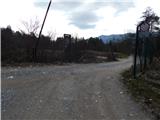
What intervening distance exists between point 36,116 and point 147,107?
3.22 metres

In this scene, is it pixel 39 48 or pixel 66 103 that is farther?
pixel 39 48

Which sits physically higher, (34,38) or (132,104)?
(34,38)

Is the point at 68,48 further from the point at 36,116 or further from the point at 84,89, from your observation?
the point at 36,116

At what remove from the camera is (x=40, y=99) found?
9.15 metres

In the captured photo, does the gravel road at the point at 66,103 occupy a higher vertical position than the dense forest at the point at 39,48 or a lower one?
lower

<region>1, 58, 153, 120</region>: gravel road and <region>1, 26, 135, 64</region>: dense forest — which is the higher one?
<region>1, 26, 135, 64</region>: dense forest

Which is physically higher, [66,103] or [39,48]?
[39,48]

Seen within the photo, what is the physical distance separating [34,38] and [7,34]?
2.26m

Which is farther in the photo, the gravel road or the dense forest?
the dense forest

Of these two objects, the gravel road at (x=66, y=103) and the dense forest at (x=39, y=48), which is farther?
the dense forest at (x=39, y=48)

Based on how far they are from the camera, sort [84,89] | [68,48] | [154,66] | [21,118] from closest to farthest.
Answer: [21,118]
[84,89]
[154,66]
[68,48]

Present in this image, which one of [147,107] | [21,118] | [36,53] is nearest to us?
[21,118]

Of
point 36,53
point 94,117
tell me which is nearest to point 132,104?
point 94,117

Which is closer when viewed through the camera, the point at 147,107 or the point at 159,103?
the point at 147,107
